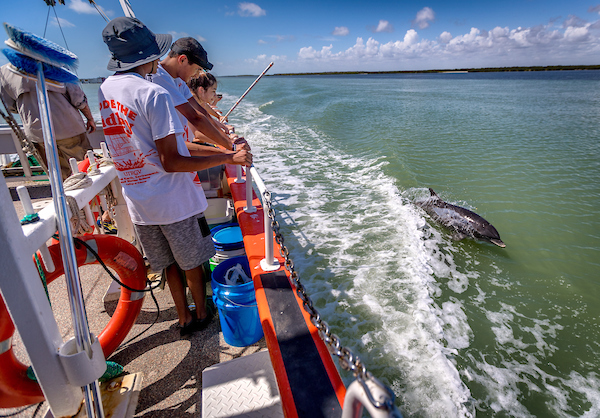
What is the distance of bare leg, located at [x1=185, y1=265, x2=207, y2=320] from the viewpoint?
8.18 ft

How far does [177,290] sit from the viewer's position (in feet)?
8.32

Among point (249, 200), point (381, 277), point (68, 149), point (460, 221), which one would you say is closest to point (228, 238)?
point (249, 200)

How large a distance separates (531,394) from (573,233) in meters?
4.49

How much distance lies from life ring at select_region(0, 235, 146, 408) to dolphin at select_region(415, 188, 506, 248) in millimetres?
5155

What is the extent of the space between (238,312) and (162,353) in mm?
747

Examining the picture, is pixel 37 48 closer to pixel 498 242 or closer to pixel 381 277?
pixel 381 277

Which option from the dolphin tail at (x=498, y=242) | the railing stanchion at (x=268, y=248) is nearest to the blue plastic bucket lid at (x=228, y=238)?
the railing stanchion at (x=268, y=248)

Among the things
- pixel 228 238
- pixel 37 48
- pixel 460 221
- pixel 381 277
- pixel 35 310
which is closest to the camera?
pixel 37 48

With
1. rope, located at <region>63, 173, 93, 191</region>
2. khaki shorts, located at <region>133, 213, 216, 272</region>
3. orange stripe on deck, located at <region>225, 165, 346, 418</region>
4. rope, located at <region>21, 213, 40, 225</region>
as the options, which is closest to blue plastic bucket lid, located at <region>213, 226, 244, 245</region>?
orange stripe on deck, located at <region>225, 165, 346, 418</region>

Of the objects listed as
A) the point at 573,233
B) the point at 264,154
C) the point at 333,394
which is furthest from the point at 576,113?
the point at 333,394

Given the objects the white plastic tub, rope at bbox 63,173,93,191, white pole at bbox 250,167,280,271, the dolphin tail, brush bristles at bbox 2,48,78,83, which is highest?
brush bristles at bbox 2,48,78,83

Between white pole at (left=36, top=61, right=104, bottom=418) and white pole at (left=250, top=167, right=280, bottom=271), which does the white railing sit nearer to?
white pole at (left=36, top=61, right=104, bottom=418)

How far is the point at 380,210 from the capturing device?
614 centimetres

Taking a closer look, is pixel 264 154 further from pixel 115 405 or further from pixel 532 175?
pixel 115 405
